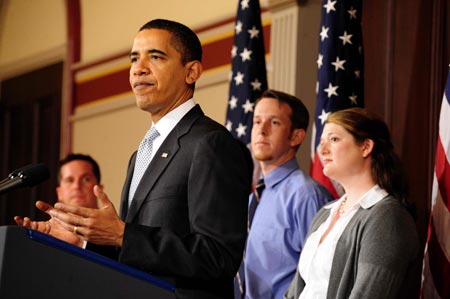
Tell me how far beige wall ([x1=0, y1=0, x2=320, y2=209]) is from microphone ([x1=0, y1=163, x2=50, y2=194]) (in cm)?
369

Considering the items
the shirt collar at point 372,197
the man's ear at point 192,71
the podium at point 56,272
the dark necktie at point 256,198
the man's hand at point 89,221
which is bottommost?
the podium at point 56,272

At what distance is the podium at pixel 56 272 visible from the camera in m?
1.81

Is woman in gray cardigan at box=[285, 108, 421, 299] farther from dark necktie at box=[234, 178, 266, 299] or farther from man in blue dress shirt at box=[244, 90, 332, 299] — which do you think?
dark necktie at box=[234, 178, 266, 299]

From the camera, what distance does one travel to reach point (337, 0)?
4.80 m

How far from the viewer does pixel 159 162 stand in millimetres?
2436

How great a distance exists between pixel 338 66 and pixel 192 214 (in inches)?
99.4

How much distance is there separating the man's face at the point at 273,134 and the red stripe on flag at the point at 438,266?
802 mm

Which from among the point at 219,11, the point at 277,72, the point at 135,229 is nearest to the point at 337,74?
the point at 277,72

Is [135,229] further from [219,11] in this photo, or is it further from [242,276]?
[219,11]

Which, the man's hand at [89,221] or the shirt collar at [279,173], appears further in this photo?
the shirt collar at [279,173]

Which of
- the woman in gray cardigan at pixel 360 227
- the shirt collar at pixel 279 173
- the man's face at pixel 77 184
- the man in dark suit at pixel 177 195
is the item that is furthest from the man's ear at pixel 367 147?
the man's face at pixel 77 184

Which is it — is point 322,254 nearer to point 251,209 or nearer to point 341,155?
point 341,155

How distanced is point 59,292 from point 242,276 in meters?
2.33

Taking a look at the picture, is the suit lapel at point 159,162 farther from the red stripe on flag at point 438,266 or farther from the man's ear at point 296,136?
the man's ear at point 296,136
